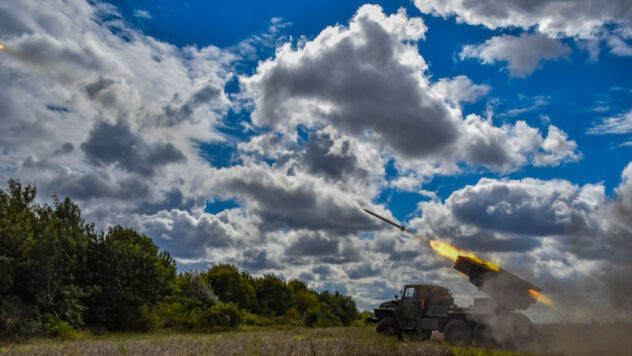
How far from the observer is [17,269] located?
105 feet

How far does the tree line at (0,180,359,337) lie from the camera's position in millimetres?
31594

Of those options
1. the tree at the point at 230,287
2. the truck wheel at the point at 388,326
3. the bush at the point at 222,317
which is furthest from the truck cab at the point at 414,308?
the tree at the point at 230,287

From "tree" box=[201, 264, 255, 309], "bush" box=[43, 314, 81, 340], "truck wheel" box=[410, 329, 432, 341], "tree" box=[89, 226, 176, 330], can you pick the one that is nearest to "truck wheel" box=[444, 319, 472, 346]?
"truck wheel" box=[410, 329, 432, 341]

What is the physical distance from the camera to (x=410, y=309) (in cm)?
2723

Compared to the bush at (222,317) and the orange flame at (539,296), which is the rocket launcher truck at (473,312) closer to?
the orange flame at (539,296)

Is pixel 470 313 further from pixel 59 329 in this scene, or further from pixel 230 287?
pixel 230 287

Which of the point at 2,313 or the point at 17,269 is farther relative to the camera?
the point at 17,269

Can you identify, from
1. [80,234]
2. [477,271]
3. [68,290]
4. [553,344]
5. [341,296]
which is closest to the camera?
[553,344]

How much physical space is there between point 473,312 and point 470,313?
0.59ft

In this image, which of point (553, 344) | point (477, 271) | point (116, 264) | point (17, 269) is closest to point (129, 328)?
point (116, 264)

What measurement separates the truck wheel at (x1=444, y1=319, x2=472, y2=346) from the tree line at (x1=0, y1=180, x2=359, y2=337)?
75.1 feet

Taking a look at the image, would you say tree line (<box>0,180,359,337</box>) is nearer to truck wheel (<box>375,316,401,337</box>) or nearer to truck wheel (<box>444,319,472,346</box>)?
truck wheel (<box>375,316,401,337</box>)

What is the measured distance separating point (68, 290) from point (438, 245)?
25.3 metres

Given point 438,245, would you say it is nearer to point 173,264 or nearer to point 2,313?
point 2,313
